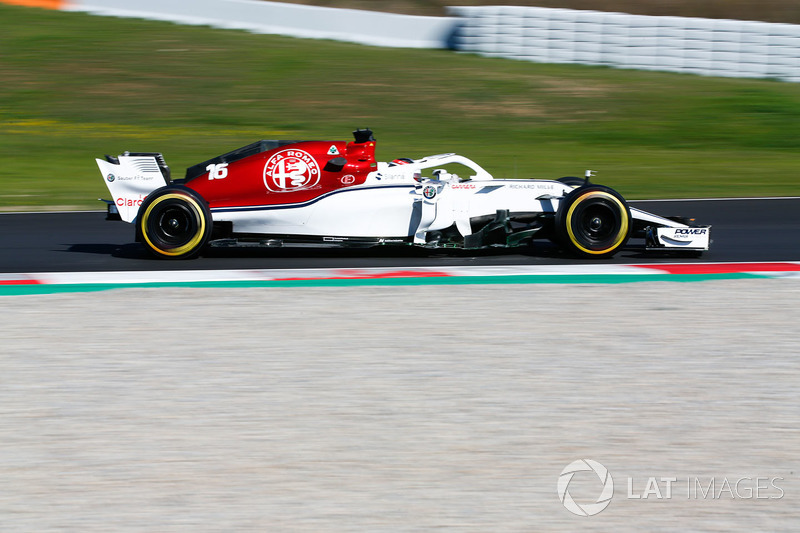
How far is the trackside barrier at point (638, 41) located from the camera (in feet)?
66.2

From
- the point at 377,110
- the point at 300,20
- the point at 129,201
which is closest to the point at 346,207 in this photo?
the point at 129,201

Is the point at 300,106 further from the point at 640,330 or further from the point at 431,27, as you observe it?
the point at 640,330

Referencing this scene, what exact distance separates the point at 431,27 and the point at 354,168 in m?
16.6

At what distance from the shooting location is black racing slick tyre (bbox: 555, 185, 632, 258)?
27.2ft

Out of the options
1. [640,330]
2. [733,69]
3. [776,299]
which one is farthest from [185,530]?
[733,69]

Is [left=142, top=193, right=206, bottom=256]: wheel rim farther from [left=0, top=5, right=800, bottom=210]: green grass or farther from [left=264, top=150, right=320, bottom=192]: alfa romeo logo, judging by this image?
[left=0, top=5, right=800, bottom=210]: green grass

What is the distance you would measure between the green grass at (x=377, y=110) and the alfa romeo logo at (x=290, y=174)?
5.98 metres

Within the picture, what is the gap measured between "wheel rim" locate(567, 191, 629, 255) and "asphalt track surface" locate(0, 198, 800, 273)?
210 mm

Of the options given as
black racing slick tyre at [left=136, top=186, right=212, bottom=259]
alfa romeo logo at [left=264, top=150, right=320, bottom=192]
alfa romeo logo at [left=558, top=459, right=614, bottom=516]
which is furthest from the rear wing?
alfa romeo logo at [left=558, top=459, right=614, bottom=516]

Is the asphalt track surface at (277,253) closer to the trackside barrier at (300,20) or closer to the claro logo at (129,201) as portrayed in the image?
the claro logo at (129,201)

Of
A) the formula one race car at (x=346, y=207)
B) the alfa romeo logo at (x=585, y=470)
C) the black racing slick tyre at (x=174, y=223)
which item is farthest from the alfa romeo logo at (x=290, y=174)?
the alfa romeo logo at (x=585, y=470)

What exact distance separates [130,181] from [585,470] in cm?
579

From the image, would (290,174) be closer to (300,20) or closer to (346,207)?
(346,207)

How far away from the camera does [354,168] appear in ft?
27.7
